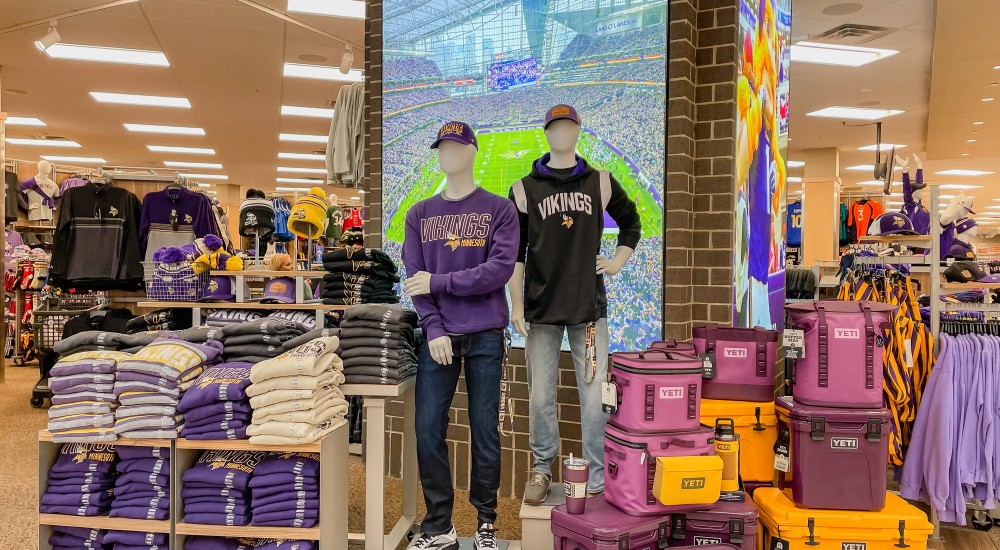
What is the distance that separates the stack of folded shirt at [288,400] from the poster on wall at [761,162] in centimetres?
229

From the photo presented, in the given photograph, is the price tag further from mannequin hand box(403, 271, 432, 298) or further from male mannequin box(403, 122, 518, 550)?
mannequin hand box(403, 271, 432, 298)

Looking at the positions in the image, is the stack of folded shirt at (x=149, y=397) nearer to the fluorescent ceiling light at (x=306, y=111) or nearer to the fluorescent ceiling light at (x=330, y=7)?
the fluorescent ceiling light at (x=330, y=7)

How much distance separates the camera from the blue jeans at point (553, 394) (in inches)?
123

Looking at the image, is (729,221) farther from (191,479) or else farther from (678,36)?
(191,479)

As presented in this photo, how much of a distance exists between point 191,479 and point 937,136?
12606mm

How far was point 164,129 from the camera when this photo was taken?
12.2 meters

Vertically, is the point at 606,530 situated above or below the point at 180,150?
A: below

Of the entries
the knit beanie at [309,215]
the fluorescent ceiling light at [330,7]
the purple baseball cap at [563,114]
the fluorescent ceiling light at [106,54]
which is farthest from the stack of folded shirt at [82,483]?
the fluorescent ceiling light at [106,54]

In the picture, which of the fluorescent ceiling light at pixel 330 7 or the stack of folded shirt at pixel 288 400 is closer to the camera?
the stack of folded shirt at pixel 288 400

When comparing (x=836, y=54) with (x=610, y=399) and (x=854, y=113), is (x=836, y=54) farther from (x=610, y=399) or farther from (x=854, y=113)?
(x=610, y=399)

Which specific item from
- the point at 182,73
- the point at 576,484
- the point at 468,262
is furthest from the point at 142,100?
the point at 576,484

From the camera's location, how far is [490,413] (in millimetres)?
2953

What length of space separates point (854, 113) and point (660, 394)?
30.4 ft

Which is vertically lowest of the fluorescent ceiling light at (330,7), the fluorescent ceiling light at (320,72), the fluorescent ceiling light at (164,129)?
the fluorescent ceiling light at (164,129)
